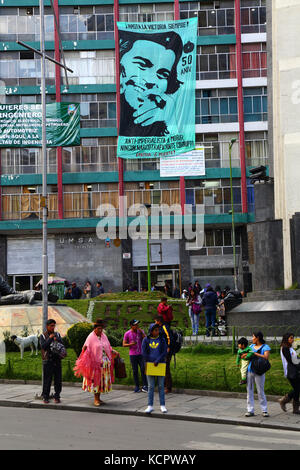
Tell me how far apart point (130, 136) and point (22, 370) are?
30.7 ft

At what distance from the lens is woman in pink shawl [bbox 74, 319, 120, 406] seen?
13.0m

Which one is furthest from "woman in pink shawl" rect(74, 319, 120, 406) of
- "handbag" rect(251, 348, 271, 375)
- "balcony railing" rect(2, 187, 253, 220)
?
"balcony railing" rect(2, 187, 253, 220)

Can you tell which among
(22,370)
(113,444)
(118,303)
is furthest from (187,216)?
(113,444)

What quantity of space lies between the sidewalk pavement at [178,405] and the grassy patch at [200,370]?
0.26 meters

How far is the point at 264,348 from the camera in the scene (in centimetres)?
1232

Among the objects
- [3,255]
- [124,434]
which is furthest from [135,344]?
[3,255]

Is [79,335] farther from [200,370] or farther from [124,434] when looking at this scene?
[124,434]

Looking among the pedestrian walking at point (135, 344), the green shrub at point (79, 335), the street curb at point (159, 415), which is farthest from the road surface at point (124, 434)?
the green shrub at point (79, 335)

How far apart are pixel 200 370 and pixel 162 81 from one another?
1035 centimetres

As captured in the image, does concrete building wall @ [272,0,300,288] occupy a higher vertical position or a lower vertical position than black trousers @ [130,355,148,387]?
higher

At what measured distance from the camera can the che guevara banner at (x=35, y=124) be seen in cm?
2348

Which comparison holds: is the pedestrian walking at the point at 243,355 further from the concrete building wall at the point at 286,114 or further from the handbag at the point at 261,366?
the concrete building wall at the point at 286,114

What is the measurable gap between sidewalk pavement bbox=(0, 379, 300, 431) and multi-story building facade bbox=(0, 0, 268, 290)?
3310 centimetres

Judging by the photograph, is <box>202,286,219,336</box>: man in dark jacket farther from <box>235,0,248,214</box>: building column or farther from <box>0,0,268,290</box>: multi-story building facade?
<box>235,0,248,214</box>: building column
